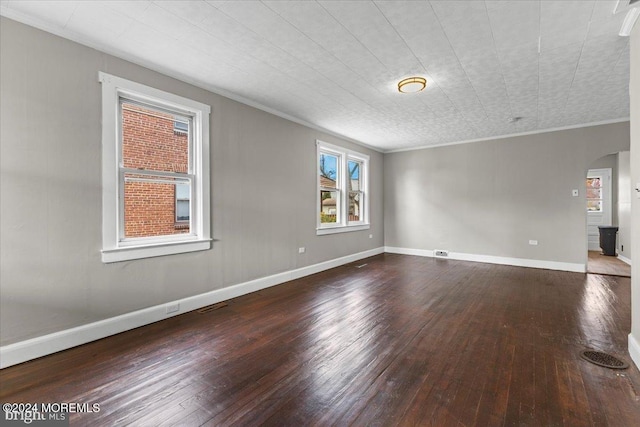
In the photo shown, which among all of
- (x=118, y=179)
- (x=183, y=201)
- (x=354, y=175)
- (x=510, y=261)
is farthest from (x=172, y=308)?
(x=510, y=261)

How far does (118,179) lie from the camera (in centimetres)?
286

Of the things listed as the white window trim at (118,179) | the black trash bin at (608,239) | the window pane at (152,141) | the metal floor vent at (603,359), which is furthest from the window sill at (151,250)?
the black trash bin at (608,239)

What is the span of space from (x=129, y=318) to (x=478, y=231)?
664 cm

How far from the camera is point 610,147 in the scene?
5.18 m

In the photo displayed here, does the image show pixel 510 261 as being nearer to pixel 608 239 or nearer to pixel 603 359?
pixel 608 239

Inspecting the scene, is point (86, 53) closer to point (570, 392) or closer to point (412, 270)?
point (570, 392)

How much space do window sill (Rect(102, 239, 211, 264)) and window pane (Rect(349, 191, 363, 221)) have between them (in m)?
3.94

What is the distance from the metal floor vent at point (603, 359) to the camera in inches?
86.7

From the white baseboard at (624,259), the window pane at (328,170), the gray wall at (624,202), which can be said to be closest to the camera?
the window pane at (328,170)

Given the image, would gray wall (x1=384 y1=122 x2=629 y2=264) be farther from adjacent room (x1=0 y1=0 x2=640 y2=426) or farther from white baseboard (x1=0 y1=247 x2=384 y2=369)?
white baseboard (x1=0 y1=247 x2=384 y2=369)

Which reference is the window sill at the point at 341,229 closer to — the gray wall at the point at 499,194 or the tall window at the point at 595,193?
the gray wall at the point at 499,194

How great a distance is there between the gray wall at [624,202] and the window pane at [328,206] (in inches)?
252

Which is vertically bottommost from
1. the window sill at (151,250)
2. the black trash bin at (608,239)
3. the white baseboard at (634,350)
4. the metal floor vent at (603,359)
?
the metal floor vent at (603,359)

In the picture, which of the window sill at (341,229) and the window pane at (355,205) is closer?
the window sill at (341,229)
